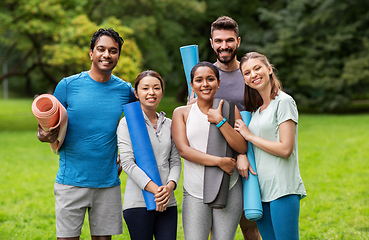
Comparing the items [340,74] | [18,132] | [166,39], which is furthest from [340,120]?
[18,132]

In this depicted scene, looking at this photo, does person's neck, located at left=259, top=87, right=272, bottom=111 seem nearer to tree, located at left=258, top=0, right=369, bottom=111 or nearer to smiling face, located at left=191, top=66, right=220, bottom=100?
smiling face, located at left=191, top=66, right=220, bottom=100

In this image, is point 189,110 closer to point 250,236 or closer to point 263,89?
point 263,89

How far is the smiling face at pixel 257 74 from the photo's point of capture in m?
2.70

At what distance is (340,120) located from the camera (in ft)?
53.0

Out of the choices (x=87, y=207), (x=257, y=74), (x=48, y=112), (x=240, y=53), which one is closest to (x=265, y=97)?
(x=257, y=74)

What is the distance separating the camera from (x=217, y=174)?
2.59 metres

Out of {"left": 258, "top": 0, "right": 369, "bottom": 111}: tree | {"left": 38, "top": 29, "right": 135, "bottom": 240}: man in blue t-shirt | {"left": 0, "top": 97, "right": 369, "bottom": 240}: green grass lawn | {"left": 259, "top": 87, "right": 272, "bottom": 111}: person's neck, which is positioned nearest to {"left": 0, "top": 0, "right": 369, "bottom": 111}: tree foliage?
{"left": 258, "top": 0, "right": 369, "bottom": 111}: tree

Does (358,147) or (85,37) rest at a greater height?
(85,37)

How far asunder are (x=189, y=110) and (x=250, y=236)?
1567 mm

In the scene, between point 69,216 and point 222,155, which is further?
point 69,216

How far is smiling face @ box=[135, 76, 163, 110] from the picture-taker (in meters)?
2.80

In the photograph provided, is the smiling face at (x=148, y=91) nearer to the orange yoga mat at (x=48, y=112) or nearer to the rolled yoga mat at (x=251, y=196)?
the orange yoga mat at (x=48, y=112)

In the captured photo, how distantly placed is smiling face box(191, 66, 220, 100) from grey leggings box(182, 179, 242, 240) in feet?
2.47

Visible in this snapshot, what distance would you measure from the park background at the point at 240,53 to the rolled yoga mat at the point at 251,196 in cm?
161
